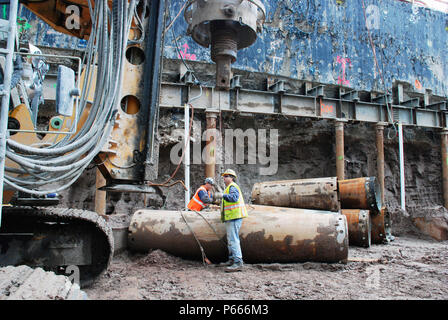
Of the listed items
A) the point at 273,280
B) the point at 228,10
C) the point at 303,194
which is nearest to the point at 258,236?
the point at 273,280

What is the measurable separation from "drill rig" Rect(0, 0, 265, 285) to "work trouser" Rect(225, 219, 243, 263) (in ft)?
4.00

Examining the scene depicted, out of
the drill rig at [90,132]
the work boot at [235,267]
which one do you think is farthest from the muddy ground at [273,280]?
the drill rig at [90,132]

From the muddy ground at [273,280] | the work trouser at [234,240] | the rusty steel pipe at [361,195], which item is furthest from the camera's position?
the rusty steel pipe at [361,195]

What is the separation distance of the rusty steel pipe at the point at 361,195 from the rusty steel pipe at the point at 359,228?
48 centimetres

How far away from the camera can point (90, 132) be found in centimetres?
365

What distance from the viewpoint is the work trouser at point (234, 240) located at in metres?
5.32

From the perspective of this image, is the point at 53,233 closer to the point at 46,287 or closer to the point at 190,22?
the point at 46,287

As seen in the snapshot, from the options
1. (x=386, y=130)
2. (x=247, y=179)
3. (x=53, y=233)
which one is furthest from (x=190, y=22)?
(x=386, y=130)

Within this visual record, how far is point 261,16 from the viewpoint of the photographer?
5922mm

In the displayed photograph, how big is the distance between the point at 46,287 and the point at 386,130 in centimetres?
1451

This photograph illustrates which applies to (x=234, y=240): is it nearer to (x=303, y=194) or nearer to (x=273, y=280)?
(x=273, y=280)

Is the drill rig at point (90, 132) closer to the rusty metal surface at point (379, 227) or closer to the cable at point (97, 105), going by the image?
the cable at point (97, 105)

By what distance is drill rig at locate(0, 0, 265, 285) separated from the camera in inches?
148
